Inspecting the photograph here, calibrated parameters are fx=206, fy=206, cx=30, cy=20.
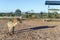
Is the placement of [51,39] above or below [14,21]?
below

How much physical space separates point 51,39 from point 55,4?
79.4ft

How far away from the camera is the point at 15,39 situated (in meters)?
10.4

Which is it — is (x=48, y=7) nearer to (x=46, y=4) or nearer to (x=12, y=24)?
(x=46, y=4)

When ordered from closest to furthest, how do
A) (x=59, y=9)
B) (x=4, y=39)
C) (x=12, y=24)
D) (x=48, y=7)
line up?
(x=4, y=39)
(x=12, y=24)
(x=48, y=7)
(x=59, y=9)

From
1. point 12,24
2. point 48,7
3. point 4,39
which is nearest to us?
point 4,39

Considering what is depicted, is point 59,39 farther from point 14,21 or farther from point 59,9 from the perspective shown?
point 59,9

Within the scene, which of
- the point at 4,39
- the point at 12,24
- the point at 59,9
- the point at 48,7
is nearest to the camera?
the point at 4,39

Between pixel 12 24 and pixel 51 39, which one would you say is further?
pixel 12 24

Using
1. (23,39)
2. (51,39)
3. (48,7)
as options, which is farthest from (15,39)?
(48,7)

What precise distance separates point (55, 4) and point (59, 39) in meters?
24.1

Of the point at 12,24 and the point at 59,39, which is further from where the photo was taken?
the point at 12,24

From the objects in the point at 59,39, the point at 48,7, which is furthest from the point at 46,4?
the point at 59,39

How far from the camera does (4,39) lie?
10.3 metres

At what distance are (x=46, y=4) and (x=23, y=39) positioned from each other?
76.1 feet
